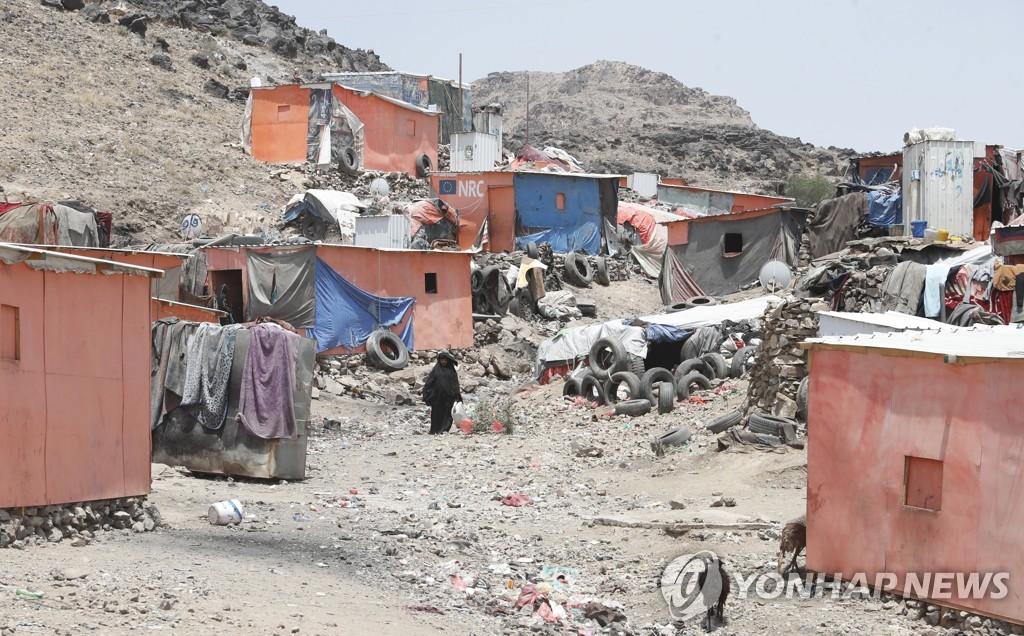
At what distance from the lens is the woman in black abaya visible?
682 inches

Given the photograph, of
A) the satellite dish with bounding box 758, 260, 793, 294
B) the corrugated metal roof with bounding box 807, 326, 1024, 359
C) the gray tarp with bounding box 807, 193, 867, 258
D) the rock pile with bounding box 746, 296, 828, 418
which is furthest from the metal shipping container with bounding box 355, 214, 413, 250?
the corrugated metal roof with bounding box 807, 326, 1024, 359

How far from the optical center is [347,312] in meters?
23.8

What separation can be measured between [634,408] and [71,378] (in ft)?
32.9

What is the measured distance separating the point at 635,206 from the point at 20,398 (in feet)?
94.8

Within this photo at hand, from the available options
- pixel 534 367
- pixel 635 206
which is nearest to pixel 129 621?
A: pixel 534 367

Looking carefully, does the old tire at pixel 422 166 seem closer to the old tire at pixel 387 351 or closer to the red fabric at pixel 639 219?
the red fabric at pixel 639 219

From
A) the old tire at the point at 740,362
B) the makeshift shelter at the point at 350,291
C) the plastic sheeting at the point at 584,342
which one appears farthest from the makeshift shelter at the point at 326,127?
the old tire at the point at 740,362

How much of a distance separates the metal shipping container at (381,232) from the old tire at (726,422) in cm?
1509

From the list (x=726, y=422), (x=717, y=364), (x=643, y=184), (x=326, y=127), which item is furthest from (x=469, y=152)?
(x=726, y=422)

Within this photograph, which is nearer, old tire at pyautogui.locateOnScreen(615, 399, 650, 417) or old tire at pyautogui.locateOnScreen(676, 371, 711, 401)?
old tire at pyautogui.locateOnScreen(615, 399, 650, 417)

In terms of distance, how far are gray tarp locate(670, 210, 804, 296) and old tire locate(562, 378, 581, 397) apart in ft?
31.3

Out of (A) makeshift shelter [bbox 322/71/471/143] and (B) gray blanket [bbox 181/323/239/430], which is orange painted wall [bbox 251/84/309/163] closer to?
(A) makeshift shelter [bbox 322/71/471/143]

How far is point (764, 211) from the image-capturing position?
1107 inches

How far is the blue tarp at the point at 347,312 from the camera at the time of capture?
23.4 meters
